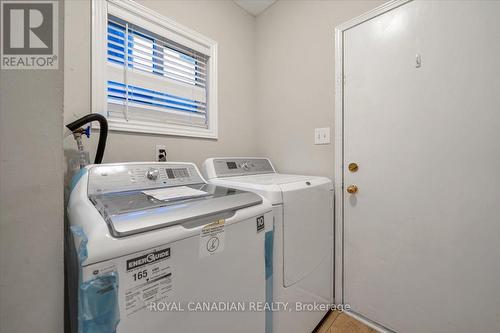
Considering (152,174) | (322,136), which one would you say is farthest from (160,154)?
(322,136)

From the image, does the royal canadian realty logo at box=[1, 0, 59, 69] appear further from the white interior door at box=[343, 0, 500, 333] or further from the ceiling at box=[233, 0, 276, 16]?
the ceiling at box=[233, 0, 276, 16]

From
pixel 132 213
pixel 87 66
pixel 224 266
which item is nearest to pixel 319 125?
pixel 224 266

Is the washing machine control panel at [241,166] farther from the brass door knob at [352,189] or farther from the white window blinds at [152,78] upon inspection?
the brass door knob at [352,189]

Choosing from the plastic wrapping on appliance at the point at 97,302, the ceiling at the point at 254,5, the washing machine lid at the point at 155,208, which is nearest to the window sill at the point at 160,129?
the washing machine lid at the point at 155,208

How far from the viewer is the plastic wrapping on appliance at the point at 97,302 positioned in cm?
48

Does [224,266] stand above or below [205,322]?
above

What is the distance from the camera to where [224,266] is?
0.74 m

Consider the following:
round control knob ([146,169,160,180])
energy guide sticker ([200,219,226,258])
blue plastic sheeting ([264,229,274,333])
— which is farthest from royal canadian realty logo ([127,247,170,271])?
round control knob ([146,169,160,180])

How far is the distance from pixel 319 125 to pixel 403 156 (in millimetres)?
596

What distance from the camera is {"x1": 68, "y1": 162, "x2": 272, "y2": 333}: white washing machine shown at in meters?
0.51

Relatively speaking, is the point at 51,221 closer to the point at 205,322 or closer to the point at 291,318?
the point at 205,322

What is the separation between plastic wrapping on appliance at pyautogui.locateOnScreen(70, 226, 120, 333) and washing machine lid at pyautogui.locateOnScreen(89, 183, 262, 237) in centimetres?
10

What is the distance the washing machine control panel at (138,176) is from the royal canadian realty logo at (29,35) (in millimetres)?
549

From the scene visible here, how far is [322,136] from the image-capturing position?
1.58 meters
